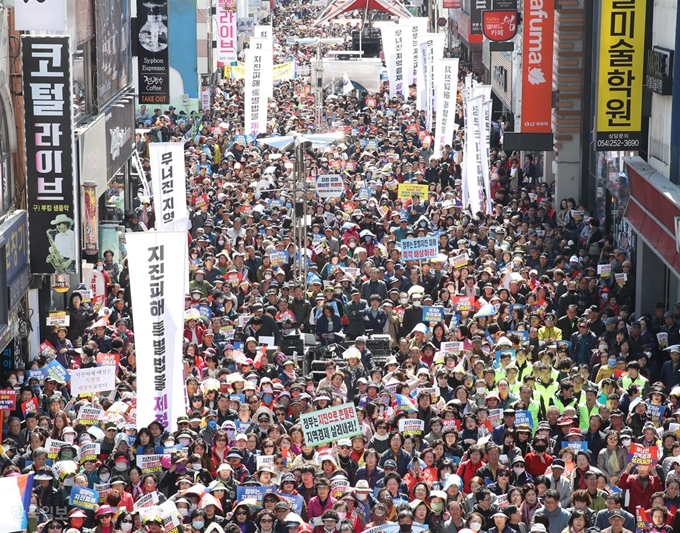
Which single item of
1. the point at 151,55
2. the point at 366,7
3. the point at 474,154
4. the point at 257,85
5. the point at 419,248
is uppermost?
the point at 366,7

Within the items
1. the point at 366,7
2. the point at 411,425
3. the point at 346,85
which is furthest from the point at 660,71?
the point at 366,7

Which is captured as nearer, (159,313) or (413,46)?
(159,313)

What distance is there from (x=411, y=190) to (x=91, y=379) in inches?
547

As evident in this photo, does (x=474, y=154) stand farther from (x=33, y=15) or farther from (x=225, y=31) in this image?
(x=225, y=31)

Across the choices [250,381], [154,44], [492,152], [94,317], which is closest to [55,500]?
[250,381]

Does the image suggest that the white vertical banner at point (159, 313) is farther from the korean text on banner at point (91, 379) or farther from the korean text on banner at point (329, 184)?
the korean text on banner at point (329, 184)

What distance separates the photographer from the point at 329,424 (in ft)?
55.1

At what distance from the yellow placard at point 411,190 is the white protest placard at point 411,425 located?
48.2 ft

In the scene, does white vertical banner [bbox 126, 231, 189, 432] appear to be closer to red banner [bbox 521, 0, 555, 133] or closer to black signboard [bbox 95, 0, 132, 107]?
black signboard [bbox 95, 0, 132, 107]

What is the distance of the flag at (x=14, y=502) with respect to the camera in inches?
540

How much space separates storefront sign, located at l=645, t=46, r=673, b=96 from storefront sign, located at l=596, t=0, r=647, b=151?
2.14 feet

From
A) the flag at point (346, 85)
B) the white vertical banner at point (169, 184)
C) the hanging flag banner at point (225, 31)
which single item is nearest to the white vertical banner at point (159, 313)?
the white vertical banner at point (169, 184)

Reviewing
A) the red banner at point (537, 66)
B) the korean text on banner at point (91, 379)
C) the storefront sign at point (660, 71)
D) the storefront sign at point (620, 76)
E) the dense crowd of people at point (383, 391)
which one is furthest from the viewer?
the red banner at point (537, 66)

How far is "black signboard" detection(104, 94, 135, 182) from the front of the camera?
32188 millimetres
